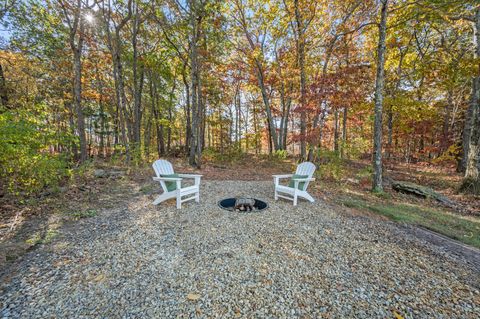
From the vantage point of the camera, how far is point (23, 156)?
2.91 m

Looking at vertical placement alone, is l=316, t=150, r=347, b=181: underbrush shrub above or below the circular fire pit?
above

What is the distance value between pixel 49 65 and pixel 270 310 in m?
11.7

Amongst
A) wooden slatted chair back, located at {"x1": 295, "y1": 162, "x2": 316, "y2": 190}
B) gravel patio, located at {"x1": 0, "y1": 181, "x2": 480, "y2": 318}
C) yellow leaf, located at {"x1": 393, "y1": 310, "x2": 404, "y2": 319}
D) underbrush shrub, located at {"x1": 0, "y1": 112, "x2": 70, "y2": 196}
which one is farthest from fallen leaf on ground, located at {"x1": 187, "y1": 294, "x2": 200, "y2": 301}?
underbrush shrub, located at {"x1": 0, "y1": 112, "x2": 70, "y2": 196}

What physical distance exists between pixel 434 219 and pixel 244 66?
9.12 meters

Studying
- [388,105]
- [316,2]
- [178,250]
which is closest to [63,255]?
[178,250]

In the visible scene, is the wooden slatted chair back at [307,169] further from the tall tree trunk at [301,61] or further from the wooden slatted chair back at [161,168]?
the wooden slatted chair back at [161,168]

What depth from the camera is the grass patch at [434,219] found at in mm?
2839

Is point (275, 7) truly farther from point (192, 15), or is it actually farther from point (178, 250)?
point (178, 250)

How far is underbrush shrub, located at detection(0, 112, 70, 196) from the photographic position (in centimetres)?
269

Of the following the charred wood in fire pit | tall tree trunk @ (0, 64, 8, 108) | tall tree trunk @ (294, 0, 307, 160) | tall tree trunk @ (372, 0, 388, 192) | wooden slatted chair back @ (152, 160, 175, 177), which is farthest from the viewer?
tall tree trunk @ (294, 0, 307, 160)

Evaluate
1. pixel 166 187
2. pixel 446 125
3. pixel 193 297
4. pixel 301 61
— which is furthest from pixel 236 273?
pixel 446 125

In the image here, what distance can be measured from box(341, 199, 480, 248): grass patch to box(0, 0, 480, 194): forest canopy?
1079 mm

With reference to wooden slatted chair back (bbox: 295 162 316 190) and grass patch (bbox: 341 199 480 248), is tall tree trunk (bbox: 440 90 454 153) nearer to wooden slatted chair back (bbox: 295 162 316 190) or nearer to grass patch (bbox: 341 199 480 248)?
grass patch (bbox: 341 199 480 248)

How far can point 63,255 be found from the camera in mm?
2020
